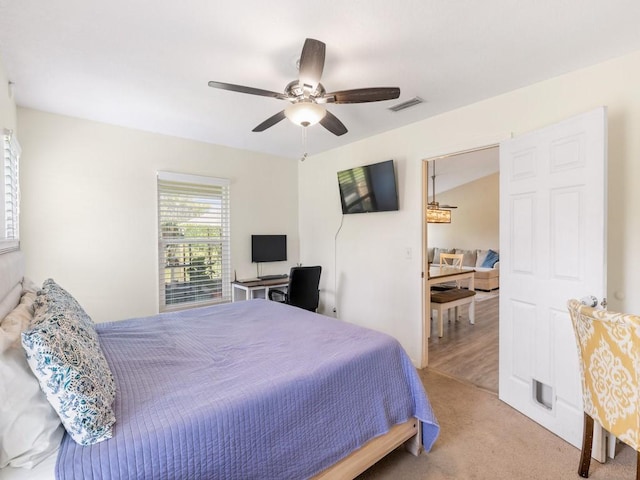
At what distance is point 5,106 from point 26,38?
637 mm

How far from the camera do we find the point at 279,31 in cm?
170

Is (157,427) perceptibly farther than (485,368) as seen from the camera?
No

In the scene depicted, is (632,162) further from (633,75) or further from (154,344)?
(154,344)

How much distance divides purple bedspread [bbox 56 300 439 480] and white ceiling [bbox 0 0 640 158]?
1.78m

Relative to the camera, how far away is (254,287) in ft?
12.0

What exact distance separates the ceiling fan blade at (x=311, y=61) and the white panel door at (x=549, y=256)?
1633 mm

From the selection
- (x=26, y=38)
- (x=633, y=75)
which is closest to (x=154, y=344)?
(x=26, y=38)

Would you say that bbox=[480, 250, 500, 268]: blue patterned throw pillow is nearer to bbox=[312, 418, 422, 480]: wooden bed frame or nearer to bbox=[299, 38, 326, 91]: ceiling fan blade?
bbox=[312, 418, 422, 480]: wooden bed frame

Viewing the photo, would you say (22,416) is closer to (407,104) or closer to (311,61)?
(311,61)

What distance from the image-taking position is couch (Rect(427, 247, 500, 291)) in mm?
6746

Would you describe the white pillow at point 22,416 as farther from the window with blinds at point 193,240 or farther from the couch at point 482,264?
the couch at point 482,264

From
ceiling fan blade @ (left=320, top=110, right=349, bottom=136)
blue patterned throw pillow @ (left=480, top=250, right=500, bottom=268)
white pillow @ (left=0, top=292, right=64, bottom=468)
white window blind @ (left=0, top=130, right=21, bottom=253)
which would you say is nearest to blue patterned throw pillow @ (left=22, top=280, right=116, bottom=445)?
white pillow @ (left=0, top=292, right=64, bottom=468)

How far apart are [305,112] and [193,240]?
97.6 inches

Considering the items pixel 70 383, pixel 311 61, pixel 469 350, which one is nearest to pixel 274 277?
pixel 469 350
